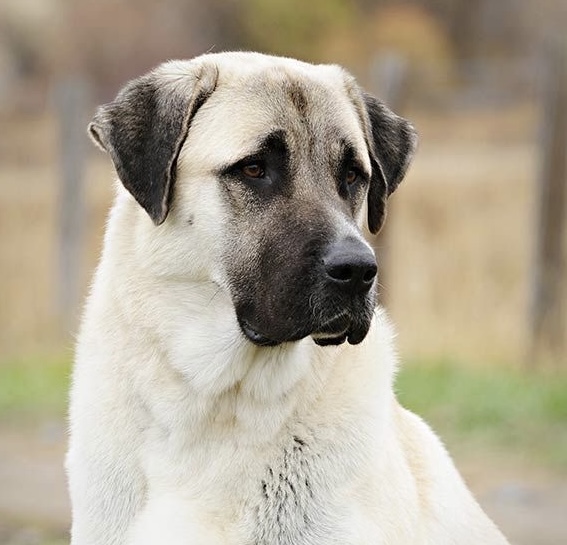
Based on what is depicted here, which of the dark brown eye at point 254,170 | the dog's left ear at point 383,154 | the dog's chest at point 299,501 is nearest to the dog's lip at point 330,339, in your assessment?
the dog's chest at point 299,501

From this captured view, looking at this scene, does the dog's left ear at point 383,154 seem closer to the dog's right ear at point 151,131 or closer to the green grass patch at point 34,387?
the dog's right ear at point 151,131

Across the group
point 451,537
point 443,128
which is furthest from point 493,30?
point 451,537

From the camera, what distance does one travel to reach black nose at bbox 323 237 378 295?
11.6ft

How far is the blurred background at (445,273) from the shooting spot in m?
7.31

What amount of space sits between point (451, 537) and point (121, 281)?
4.14ft

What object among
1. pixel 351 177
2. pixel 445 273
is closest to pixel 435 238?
pixel 445 273

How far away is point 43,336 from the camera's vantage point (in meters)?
10.4

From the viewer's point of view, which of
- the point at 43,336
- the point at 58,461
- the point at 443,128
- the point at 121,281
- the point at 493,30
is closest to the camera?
the point at 121,281

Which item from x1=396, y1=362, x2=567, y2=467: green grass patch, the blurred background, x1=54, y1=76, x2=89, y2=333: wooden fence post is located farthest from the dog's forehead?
x1=54, y1=76, x2=89, y2=333: wooden fence post

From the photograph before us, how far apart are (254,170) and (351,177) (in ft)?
1.21

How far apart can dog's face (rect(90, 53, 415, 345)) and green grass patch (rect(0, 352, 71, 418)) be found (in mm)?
4935

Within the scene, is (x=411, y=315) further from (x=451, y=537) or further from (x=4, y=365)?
(x=451, y=537)

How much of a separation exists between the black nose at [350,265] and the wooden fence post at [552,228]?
5.64 metres

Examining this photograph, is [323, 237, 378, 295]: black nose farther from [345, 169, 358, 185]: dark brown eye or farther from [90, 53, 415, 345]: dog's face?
[345, 169, 358, 185]: dark brown eye
